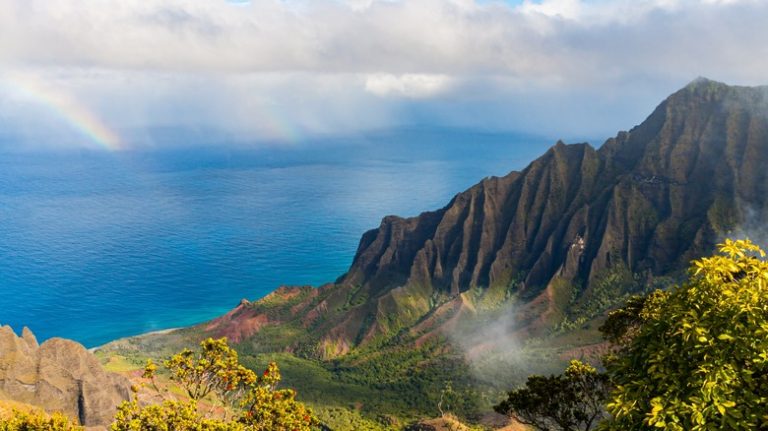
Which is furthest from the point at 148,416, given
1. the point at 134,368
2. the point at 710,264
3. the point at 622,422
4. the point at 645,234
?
the point at 645,234

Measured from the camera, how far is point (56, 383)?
87.8 meters

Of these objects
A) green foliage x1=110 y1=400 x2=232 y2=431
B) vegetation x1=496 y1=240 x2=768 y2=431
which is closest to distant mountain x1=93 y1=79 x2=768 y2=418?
green foliage x1=110 y1=400 x2=232 y2=431

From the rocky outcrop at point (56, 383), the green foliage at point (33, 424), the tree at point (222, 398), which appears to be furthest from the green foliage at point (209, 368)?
the rocky outcrop at point (56, 383)

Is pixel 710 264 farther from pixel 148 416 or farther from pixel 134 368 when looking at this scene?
pixel 134 368

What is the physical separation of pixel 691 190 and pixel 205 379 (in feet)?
663

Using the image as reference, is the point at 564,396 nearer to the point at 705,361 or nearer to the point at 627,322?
the point at 627,322

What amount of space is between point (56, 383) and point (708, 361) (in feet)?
317

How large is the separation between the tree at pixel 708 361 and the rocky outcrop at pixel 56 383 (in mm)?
88511

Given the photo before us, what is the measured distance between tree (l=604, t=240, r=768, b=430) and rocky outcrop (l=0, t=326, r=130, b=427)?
→ 290ft

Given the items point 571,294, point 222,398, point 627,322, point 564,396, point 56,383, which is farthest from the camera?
point 571,294

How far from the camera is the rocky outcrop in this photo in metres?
85.1

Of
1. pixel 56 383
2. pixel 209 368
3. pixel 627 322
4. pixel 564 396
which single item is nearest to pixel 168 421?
pixel 209 368

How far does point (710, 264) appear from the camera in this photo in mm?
19688

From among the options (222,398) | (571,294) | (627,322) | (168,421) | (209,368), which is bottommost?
(571,294)
